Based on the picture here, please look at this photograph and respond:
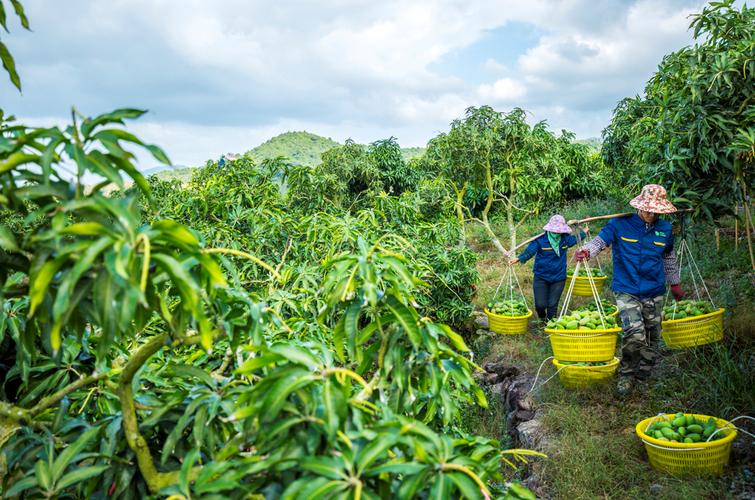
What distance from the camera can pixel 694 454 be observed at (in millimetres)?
3086

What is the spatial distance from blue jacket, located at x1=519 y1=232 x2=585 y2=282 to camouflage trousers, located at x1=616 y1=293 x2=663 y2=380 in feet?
5.69

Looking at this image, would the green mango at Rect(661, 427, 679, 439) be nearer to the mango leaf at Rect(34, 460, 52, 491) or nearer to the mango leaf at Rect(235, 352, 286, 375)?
the mango leaf at Rect(235, 352, 286, 375)

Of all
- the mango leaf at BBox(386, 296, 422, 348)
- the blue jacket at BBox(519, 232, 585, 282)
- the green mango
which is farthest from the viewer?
the blue jacket at BBox(519, 232, 585, 282)

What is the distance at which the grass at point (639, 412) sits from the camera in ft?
10.6

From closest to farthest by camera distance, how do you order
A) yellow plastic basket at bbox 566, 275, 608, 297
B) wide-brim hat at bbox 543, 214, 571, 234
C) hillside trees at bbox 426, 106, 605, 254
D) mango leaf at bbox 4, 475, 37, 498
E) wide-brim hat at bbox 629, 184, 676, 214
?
mango leaf at bbox 4, 475, 37, 498
wide-brim hat at bbox 629, 184, 676, 214
wide-brim hat at bbox 543, 214, 571, 234
yellow plastic basket at bbox 566, 275, 608, 297
hillside trees at bbox 426, 106, 605, 254

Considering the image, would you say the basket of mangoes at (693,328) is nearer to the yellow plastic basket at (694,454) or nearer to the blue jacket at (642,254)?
the blue jacket at (642,254)

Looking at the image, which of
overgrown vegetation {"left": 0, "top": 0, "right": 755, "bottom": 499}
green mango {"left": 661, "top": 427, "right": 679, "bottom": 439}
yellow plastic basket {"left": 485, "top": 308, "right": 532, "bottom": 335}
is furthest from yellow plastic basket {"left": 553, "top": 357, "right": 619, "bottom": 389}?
yellow plastic basket {"left": 485, "top": 308, "right": 532, "bottom": 335}

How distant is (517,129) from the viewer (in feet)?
24.6

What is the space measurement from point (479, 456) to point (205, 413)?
0.64 m

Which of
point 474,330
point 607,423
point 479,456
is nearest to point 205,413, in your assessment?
point 479,456

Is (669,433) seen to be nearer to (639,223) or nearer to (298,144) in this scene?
(639,223)

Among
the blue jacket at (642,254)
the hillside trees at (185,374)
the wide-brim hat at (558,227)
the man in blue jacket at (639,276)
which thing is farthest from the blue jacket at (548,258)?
the hillside trees at (185,374)

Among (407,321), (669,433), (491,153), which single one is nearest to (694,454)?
(669,433)

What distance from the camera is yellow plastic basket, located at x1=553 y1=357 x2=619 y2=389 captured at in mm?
4137
